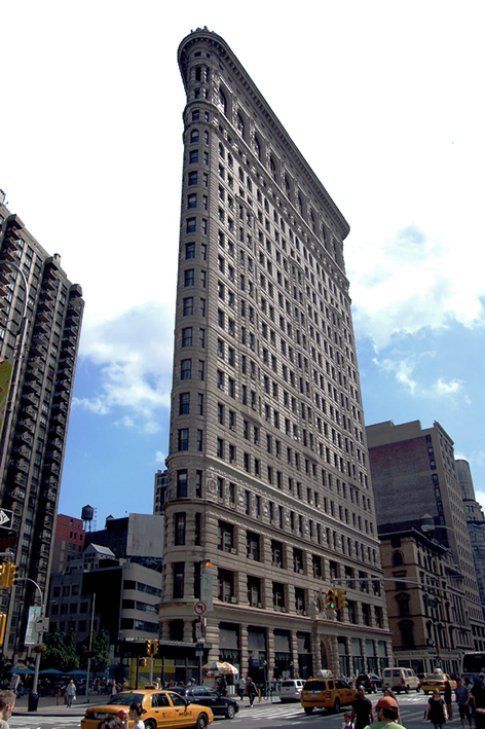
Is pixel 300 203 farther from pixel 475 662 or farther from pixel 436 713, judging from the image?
pixel 436 713

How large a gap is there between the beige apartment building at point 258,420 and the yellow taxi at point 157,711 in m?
13.5

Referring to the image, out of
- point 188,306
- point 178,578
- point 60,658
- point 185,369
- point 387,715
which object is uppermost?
point 188,306

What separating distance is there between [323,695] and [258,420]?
31167 millimetres

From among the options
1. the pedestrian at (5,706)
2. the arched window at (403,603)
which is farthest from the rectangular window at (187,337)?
the arched window at (403,603)

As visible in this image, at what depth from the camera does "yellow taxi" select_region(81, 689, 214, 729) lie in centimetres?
1945

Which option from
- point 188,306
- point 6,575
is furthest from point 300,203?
point 6,575

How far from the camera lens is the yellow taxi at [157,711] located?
19.5 m

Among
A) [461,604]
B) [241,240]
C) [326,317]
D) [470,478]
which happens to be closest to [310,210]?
[326,317]

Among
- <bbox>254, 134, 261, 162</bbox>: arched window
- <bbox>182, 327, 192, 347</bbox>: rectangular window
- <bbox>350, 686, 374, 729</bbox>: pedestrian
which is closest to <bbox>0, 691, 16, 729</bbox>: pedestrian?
<bbox>350, 686, 374, 729</bbox>: pedestrian

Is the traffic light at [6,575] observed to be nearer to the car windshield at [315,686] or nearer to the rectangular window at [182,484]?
the car windshield at [315,686]

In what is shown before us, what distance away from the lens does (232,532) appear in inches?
2032

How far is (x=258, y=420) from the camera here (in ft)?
198

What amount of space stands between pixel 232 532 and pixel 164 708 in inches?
1217

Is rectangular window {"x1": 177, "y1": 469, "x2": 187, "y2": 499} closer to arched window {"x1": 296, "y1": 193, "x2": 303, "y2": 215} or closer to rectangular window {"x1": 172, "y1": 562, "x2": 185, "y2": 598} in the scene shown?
rectangular window {"x1": 172, "y1": 562, "x2": 185, "y2": 598}
